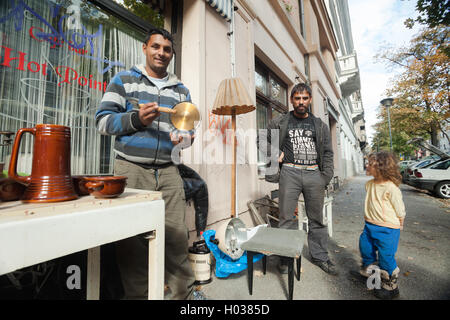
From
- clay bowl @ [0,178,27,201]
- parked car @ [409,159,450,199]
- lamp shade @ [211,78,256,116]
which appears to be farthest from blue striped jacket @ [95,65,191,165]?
parked car @ [409,159,450,199]

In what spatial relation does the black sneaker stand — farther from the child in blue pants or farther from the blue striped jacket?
the blue striped jacket

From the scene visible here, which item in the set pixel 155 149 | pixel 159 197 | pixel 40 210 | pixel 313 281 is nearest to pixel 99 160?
pixel 155 149

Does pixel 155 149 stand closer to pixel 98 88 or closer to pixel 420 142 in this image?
pixel 98 88

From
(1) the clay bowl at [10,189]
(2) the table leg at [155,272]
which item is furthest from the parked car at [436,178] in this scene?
(1) the clay bowl at [10,189]

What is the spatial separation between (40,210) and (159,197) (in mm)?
470

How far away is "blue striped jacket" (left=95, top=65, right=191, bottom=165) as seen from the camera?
1447mm

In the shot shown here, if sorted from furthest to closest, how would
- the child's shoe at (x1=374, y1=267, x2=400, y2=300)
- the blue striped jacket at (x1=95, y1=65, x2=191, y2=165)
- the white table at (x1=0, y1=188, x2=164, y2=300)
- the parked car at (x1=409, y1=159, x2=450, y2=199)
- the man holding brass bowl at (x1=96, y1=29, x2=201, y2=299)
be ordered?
the parked car at (x1=409, y1=159, x2=450, y2=199) → the child's shoe at (x1=374, y1=267, x2=400, y2=300) → the man holding brass bowl at (x1=96, y1=29, x2=201, y2=299) → the blue striped jacket at (x1=95, y1=65, x2=191, y2=165) → the white table at (x1=0, y1=188, x2=164, y2=300)

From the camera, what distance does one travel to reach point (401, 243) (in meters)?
3.46

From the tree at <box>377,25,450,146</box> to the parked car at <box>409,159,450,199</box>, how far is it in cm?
626

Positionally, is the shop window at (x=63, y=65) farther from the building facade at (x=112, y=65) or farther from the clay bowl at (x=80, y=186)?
the clay bowl at (x=80, y=186)

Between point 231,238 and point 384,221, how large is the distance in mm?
1470

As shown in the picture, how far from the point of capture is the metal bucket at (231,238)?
2178 millimetres

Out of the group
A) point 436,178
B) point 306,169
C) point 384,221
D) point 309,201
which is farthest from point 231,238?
point 436,178
